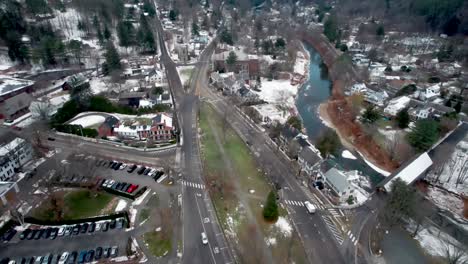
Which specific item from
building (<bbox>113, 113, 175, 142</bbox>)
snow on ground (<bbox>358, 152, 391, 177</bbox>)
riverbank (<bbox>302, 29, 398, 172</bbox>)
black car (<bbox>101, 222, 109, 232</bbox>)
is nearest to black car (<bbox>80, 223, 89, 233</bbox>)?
black car (<bbox>101, 222, 109, 232</bbox>)

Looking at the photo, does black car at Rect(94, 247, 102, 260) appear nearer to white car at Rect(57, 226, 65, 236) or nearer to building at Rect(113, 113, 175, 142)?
white car at Rect(57, 226, 65, 236)

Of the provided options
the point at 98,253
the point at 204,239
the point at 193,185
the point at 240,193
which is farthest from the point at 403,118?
the point at 98,253

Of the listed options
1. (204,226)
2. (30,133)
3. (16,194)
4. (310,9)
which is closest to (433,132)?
(204,226)

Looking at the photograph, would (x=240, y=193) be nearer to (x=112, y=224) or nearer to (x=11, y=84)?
(x=112, y=224)

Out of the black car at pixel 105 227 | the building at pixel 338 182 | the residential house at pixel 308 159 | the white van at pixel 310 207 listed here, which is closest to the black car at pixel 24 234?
the black car at pixel 105 227

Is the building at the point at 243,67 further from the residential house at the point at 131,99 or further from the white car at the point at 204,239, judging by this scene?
the white car at the point at 204,239

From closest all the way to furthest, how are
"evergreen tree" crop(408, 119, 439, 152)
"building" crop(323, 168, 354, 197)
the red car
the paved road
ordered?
the paved road, "building" crop(323, 168, 354, 197), the red car, "evergreen tree" crop(408, 119, 439, 152)
